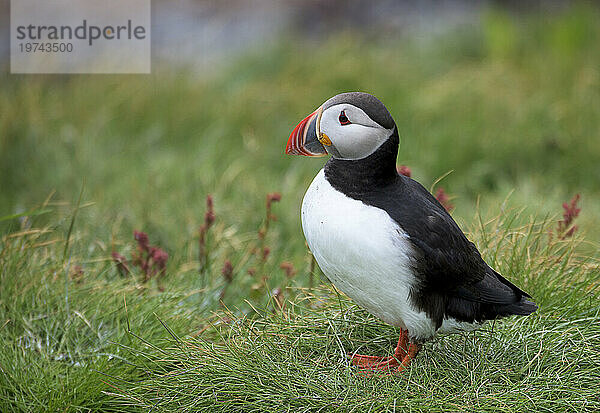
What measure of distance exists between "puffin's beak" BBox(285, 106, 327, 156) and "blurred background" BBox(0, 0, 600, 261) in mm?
A: 1826

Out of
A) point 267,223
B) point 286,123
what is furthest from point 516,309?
point 286,123

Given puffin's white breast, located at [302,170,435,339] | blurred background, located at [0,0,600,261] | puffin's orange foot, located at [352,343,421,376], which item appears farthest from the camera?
blurred background, located at [0,0,600,261]

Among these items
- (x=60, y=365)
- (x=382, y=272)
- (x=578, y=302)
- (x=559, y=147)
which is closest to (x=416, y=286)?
(x=382, y=272)

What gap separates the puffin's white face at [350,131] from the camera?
2.39m

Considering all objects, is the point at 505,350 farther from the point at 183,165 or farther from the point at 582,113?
the point at 582,113

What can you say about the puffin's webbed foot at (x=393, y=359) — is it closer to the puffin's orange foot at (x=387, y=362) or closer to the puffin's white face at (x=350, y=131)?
the puffin's orange foot at (x=387, y=362)

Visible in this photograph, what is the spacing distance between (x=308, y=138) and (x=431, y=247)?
56 centimetres

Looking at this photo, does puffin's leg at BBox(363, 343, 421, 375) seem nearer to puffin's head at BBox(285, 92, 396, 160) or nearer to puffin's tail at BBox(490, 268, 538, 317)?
puffin's tail at BBox(490, 268, 538, 317)

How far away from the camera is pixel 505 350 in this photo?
9.02ft

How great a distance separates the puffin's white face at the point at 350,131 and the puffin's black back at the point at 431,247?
34 mm

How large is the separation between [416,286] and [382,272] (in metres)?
0.14

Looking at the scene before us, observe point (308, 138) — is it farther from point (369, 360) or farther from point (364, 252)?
point (369, 360)

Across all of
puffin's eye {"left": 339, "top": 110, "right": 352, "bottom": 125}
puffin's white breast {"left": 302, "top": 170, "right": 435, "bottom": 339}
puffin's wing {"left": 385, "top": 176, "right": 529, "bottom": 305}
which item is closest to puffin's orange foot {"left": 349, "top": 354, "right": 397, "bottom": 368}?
puffin's white breast {"left": 302, "top": 170, "right": 435, "bottom": 339}

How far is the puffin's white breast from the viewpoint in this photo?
2361 mm
